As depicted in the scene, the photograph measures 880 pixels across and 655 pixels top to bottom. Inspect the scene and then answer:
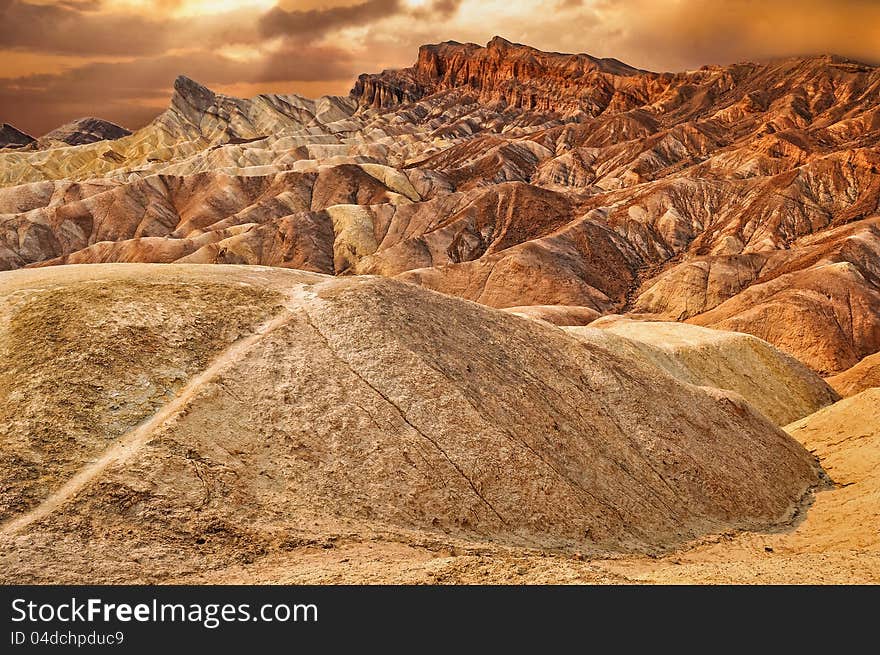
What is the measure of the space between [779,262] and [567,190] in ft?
197

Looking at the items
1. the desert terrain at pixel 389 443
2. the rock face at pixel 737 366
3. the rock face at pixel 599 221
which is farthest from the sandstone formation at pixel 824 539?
the rock face at pixel 599 221

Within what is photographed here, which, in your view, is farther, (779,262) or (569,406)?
(779,262)

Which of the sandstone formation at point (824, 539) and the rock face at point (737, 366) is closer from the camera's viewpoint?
the sandstone formation at point (824, 539)

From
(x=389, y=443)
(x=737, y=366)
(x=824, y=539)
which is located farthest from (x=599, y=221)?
(x=389, y=443)

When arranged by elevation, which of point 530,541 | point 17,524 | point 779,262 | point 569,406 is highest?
point 779,262

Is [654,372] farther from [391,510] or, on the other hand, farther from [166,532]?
[166,532]

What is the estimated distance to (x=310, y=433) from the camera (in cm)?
2369

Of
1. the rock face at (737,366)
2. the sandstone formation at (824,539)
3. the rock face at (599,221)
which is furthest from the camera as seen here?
the rock face at (599,221)

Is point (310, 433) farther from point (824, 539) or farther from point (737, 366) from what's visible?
point (737, 366)

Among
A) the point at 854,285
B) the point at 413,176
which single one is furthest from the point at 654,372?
the point at 413,176

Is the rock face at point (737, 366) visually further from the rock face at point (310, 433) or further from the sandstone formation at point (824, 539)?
the rock face at point (310, 433)

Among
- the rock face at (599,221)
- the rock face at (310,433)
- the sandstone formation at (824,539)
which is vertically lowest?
the sandstone formation at (824,539)

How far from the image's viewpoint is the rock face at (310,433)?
19.2 m

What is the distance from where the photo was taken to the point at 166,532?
729 inches
